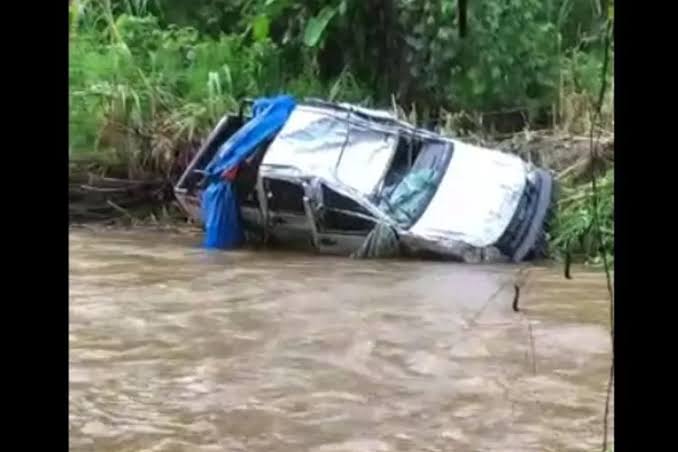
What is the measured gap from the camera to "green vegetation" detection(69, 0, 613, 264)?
38.2 feet

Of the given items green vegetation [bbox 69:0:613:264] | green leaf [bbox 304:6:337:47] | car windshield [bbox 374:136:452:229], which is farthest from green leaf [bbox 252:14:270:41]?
car windshield [bbox 374:136:452:229]

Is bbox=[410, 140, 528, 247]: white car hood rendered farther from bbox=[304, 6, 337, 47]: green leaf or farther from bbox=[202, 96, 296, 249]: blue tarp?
bbox=[304, 6, 337, 47]: green leaf

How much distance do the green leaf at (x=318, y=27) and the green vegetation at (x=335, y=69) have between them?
0.01 meters

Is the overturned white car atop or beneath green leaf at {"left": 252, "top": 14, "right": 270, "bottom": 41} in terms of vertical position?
beneath

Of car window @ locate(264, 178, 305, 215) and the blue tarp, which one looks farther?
the blue tarp

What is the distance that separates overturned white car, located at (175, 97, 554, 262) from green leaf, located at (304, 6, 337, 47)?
1789 millimetres

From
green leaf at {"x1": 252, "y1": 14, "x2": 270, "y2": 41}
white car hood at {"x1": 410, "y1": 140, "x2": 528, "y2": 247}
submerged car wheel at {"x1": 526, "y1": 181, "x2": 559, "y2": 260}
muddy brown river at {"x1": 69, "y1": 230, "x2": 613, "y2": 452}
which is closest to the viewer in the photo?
muddy brown river at {"x1": 69, "y1": 230, "x2": 613, "y2": 452}

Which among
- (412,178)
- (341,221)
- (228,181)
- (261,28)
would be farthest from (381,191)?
(261,28)

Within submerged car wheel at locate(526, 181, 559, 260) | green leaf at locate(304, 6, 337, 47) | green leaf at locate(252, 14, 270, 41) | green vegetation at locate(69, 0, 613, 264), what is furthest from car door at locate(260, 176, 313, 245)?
green leaf at locate(252, 14, 270, 41)

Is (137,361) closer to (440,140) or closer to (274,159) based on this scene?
(274,159)

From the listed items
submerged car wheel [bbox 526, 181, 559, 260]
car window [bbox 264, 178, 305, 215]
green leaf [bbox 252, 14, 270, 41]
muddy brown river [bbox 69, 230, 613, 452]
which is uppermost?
green leaf [bbox 252, 14, 270, 41]

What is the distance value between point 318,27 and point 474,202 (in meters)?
3.19

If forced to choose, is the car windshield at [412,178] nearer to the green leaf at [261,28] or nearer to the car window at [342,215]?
the car window at [342,215]

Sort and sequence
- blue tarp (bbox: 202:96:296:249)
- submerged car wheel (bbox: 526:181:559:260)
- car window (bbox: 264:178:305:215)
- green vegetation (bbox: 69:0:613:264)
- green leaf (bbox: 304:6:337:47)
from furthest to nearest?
green leaf (bbox: 304:6:337:47) < green vegetation (bbox: 69:0:613:264) < blue tarp (bbox: 202:96:296:249) < car window (bbox: 264:178:305:215) < submerged car wheel (bbox: 526:181:559:260)
